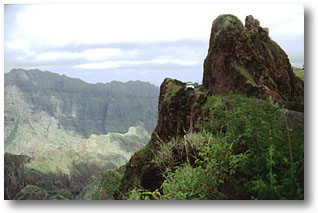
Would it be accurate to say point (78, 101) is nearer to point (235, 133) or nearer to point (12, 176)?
point (12, 176)

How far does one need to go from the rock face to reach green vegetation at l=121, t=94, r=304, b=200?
0.42 metres

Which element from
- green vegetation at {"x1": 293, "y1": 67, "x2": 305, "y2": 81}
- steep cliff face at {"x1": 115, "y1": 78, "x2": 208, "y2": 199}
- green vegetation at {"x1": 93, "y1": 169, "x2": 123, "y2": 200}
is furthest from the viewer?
green vegetation at {"x1": 93, "y1": 169, "x2": 123, "y2": 200}

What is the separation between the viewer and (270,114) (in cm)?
391

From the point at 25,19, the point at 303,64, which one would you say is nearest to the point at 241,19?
the point at 303,64

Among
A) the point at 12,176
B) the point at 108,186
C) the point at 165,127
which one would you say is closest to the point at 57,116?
the point at 12,176

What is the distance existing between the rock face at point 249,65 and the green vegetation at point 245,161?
1.39ft

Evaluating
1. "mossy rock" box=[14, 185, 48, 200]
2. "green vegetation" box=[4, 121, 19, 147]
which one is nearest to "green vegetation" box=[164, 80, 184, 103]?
"green vegetation" box=[4, 121, 19, 147]

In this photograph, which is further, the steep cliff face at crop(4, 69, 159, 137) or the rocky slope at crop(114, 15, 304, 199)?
the steep cliff face at crop(4, 69, 159, 137)

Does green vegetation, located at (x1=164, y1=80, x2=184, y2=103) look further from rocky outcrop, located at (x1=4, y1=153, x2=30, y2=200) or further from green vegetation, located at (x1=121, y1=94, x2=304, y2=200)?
rocky outcrop, located at (x1=4, y1=153, x2=30, y2=200)

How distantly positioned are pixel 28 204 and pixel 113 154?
345 cm

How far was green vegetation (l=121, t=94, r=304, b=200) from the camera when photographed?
3.72 m

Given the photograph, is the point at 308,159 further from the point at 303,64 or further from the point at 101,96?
the point at 101,96

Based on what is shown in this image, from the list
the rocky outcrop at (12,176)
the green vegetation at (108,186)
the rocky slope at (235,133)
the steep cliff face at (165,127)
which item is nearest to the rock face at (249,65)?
the rocky slope at (235,133)

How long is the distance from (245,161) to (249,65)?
173 centimetres
